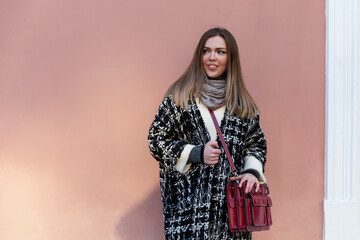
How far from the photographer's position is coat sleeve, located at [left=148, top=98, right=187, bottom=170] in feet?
9.85

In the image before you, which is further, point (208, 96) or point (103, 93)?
→ point (103, 93)

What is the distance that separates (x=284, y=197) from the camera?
3.85 m

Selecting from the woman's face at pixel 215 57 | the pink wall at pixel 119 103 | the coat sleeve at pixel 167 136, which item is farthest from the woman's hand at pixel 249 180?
the pink wall at pixel 119 103

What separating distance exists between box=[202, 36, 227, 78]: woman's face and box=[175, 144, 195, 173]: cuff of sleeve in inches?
18.7

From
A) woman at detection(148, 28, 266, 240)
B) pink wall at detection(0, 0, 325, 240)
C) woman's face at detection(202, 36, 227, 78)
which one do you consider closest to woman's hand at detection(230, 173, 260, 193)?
woman at detection(148, 28, 266, 240)

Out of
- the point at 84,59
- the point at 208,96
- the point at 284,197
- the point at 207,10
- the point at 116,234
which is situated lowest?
the point at 116,234

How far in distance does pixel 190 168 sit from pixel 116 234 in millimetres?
984

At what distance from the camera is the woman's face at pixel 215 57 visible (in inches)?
126

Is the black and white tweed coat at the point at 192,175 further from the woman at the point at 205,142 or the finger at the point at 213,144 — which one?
the finger at the point at 213,144

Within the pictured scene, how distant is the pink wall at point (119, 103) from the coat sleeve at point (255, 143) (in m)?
0.62

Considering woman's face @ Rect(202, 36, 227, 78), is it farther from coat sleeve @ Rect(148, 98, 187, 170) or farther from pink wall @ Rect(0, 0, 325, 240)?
pink wall @ Rect(0, 0, 325, 240)

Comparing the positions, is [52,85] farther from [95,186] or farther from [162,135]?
[162,135]

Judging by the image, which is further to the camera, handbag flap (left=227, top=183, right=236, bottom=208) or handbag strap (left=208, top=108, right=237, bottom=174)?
handbag strap (left=208, top=108, right=237, bottom=174)

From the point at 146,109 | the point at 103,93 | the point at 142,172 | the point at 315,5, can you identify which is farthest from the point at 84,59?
the point at 315,5
